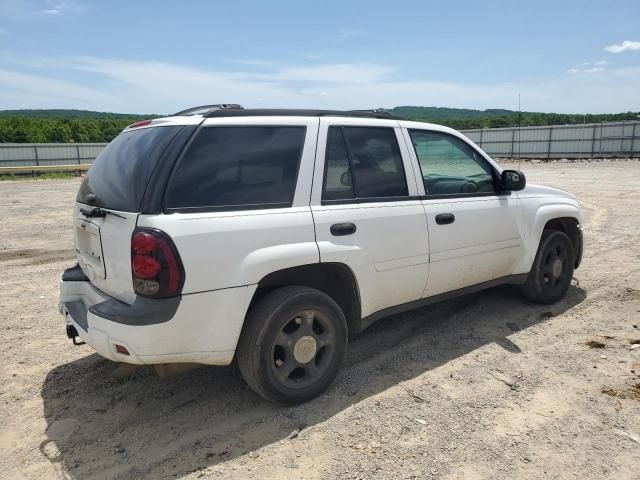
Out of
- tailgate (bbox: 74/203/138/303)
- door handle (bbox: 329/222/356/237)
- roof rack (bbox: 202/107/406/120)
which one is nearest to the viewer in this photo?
A: tailgate (bbox: 74/203/138/303)

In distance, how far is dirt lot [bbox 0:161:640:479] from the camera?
286 centimetres

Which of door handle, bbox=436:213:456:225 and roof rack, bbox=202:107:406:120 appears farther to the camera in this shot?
door handle, bbox=436:213:456:225

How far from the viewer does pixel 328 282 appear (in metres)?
3.72

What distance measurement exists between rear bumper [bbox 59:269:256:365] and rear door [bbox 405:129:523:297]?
1769 millimetres

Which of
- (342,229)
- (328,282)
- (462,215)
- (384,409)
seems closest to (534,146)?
(462,215)

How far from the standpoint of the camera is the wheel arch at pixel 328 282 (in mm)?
3309

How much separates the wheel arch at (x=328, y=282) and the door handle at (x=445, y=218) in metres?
0.96

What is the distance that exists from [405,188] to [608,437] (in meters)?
2.13

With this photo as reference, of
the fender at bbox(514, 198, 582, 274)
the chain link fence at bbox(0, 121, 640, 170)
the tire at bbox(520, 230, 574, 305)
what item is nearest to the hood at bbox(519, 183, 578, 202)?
the fender at bbox(514, 198, 582, 274)

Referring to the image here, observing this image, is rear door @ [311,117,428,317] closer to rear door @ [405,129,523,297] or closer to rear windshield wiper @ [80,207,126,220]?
rear door @ [405,129,523,297]

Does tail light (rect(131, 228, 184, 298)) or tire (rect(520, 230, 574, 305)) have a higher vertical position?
tail light (rect(131, 228, 184, 298))

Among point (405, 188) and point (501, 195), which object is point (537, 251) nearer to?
point (501, 195)

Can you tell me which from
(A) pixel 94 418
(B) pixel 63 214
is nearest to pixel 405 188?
(A) pixel 94 418

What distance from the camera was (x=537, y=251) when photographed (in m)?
5.09
